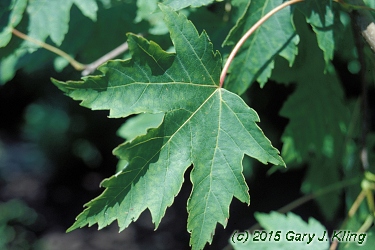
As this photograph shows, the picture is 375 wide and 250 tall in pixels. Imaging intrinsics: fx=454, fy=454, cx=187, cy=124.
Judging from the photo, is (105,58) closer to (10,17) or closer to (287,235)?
(10,17)

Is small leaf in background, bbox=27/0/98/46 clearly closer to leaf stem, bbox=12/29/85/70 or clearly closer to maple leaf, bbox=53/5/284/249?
leaf stem, bbox=12/29/85/70

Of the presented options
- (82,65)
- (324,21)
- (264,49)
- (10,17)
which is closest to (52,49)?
(82,65)

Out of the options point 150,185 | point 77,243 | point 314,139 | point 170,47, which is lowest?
point 77,243

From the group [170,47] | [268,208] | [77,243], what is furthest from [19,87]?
[170,47]

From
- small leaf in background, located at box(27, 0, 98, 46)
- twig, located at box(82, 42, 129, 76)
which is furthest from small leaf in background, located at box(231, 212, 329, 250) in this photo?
small leaf in background, located at box(27, 0, 98, 46)

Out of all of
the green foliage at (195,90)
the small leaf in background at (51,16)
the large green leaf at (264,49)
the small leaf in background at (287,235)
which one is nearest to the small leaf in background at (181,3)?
the green foliage at (195,90)

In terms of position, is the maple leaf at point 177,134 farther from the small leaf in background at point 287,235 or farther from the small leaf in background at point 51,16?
the small leaf in background at point 287,235

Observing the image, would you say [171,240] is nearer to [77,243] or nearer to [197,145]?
[77,243]
